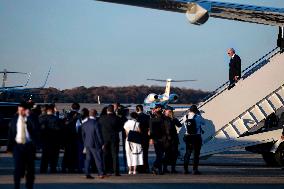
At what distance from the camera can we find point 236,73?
24234 millimetres

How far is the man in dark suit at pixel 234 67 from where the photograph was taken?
79.3 feet

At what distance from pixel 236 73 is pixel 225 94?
0.96 m

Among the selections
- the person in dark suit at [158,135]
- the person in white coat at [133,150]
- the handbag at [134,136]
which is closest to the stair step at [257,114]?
the person in dark suit at [158,135]

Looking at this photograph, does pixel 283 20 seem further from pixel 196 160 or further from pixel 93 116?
pixel 93 116

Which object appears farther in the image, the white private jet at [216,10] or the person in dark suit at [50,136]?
the person in dark suit at [50,136]

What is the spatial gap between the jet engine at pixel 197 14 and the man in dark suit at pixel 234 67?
17.1ft

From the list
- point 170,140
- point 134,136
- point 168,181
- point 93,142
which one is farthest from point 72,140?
point 168,181

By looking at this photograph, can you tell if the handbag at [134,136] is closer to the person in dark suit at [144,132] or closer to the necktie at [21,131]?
the person in dark suit at [144,132]

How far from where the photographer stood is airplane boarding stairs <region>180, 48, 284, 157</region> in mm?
22969

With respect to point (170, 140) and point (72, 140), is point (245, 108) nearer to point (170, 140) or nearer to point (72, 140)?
point (170, 140)

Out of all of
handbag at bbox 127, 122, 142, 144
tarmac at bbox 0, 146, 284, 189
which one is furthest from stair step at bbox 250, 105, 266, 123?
handbag at bbox 127, 122, 142, 144

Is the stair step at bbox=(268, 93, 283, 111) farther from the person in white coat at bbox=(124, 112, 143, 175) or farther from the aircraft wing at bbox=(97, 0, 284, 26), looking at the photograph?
the person in white coat at bbox=(124, 112, 143, 175)

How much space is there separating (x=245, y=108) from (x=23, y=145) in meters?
10.0
